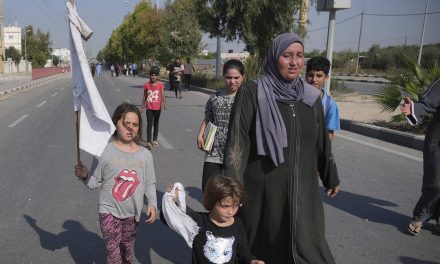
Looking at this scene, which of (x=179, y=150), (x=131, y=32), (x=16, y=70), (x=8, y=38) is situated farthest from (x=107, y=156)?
(x=8, y=38)

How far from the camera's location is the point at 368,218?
4695 millimetres

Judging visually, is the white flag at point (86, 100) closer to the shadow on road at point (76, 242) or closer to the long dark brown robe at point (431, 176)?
the shadow on road at point (76, 242)

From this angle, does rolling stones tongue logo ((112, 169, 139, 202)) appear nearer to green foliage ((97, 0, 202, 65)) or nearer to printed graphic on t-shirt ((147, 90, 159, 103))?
printed graphic on t-shirt ((147, 90, 159, 103))

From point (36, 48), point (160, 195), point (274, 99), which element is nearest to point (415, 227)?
point (274, 99)

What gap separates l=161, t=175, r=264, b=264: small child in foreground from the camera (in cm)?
232

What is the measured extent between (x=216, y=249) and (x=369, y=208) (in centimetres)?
322

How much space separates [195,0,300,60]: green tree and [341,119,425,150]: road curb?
341 inches

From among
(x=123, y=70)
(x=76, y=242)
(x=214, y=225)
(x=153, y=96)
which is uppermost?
(x=153, y=96)

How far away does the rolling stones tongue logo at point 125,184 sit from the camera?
112 inches

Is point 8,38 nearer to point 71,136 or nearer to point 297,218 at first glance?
point 71,136

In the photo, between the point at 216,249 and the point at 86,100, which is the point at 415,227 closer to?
the point at 216,249

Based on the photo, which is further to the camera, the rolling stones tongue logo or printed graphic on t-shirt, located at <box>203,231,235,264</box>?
the rolling stones tongue logo

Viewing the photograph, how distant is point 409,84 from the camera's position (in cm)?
961

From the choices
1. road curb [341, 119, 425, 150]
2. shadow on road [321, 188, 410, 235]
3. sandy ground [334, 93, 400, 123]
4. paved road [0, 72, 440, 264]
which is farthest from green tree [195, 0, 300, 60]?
shadow on road [321, 188, 410, 235]
